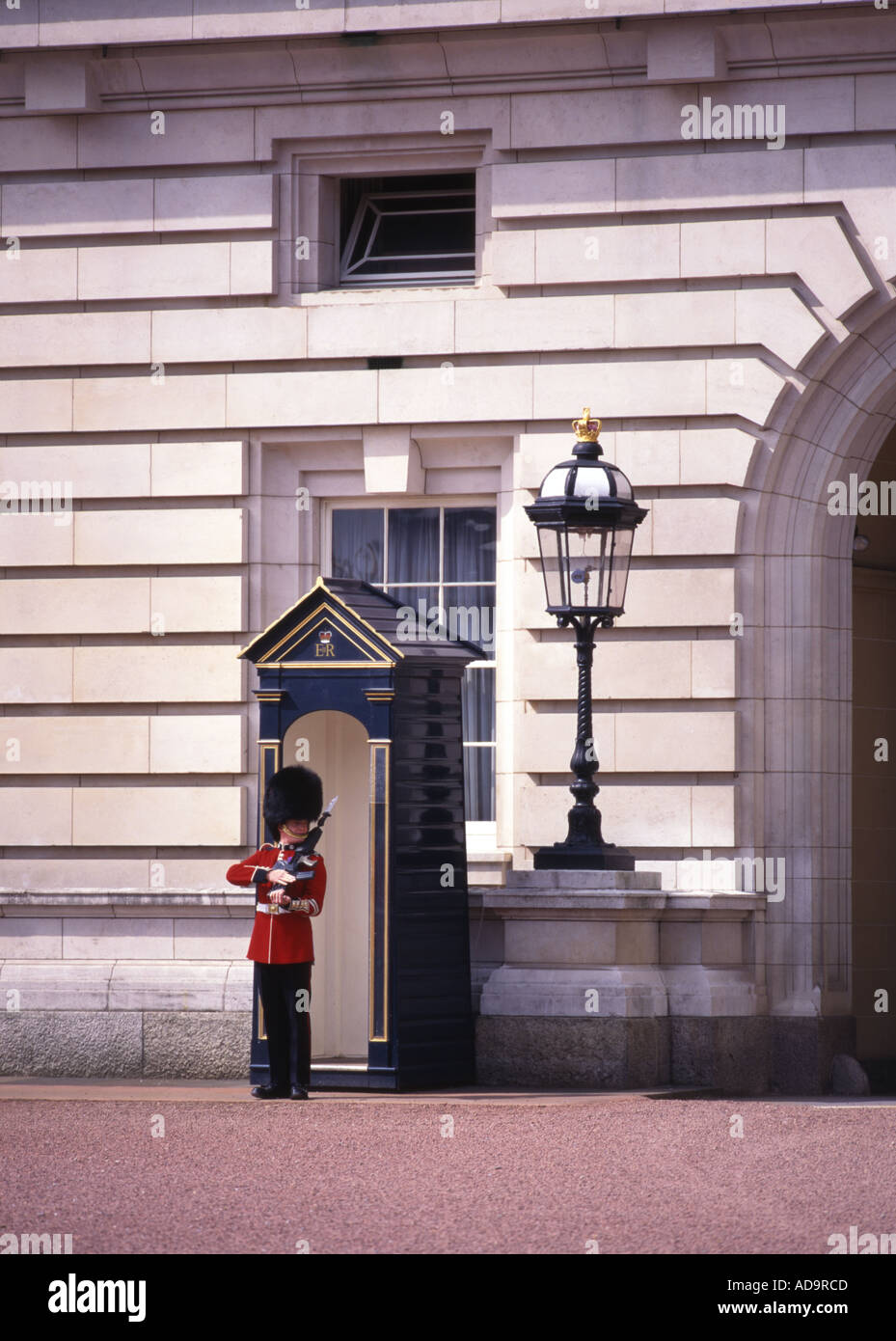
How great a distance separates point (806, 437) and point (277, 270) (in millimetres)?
2849

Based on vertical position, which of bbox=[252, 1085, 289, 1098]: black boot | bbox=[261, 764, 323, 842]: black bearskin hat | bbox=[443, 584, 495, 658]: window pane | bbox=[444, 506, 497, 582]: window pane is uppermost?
bbox=[444, 506, 497, 582]: window pane

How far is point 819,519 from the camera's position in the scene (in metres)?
11.2

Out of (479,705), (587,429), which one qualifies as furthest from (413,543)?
(587,429)

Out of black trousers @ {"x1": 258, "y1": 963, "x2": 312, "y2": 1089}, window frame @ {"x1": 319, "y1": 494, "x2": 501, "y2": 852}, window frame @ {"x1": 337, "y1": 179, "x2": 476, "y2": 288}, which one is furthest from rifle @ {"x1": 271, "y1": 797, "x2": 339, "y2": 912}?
window frame @ {"x1": 337, "y1": 179, "x2": 476, "y2": 288}

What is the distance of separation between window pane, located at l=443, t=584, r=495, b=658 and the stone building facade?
6cm

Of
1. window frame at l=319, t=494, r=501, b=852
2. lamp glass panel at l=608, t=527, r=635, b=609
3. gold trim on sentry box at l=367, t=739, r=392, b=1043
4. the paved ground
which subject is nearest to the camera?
the paved ground

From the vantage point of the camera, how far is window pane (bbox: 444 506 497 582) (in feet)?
38.5

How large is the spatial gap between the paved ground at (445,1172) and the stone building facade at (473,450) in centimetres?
94

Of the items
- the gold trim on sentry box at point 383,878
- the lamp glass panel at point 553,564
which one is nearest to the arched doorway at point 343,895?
the gold trim on sentry box at point 383,878

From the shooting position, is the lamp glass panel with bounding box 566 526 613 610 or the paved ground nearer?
the paved ground

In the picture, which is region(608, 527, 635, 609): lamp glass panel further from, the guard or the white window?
A: the guard

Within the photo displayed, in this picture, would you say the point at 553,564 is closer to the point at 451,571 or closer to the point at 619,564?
the point at 619,564

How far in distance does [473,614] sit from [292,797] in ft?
6.73

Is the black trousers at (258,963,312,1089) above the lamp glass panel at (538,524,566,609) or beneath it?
beneath
